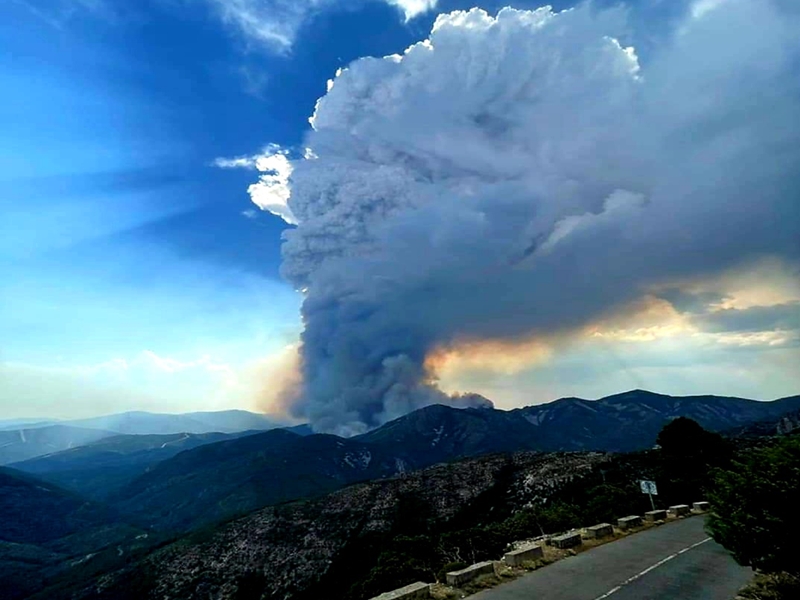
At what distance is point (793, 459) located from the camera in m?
9.35

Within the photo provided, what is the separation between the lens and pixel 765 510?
9266mm

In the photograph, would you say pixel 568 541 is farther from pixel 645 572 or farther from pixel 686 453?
pixel 686 453

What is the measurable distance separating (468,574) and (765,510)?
22.2ft

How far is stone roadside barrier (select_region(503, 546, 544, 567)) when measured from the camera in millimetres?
14156

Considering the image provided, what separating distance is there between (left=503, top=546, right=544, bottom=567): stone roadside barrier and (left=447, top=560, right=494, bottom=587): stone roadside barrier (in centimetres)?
124

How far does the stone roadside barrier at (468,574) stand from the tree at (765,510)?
5.54 m

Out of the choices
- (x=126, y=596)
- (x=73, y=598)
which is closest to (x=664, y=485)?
(x=126, y=596)

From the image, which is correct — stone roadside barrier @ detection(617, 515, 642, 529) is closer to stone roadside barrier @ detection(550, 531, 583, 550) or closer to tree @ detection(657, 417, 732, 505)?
stone roadside barrier @ detection(550, 531, 583, 550)

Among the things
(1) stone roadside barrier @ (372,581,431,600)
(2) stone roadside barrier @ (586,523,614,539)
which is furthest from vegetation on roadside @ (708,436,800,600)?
(2) stone roadside barrier @ (586,523,614,539)

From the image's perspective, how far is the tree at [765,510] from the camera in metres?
9.02

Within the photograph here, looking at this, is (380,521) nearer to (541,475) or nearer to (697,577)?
(541,475)

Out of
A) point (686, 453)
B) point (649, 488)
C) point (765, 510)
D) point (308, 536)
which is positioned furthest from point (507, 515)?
point (765, 510)

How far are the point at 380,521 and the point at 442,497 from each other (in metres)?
13.9

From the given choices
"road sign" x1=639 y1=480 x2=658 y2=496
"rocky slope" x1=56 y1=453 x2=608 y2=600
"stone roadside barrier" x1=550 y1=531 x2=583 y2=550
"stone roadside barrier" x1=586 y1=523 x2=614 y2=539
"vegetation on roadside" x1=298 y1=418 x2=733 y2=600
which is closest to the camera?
"stone roadside barrier" x1=550 y1=531 x2=583 y2=550
